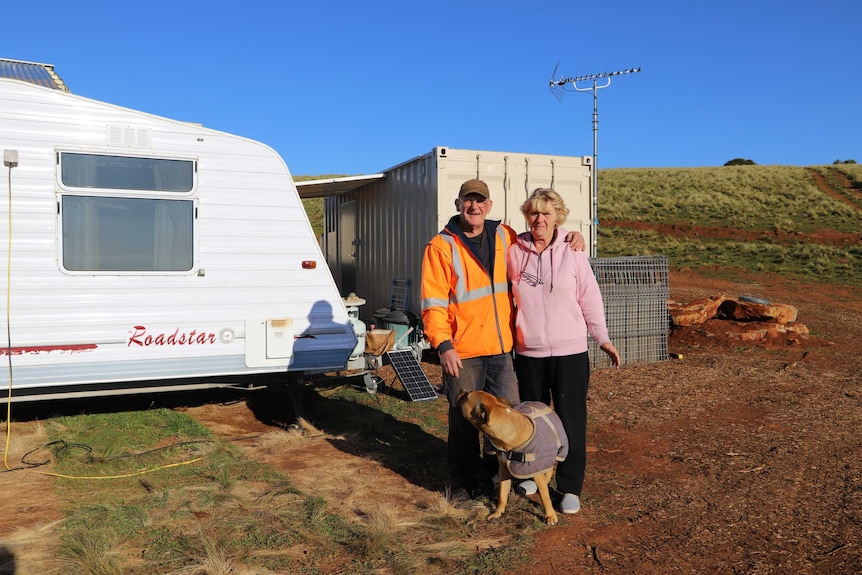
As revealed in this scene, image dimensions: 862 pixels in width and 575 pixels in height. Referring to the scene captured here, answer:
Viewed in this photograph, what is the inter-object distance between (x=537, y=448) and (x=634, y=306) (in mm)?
5433

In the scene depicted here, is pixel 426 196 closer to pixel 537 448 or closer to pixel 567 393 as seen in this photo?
pixel 567 393

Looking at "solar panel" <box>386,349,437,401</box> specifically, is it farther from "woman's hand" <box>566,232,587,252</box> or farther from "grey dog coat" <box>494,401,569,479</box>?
"woman's hand" <box>566,232,587,252</box>

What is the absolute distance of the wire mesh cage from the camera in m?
8.46

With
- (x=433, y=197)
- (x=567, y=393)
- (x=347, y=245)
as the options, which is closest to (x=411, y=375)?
(x=433, y=197)

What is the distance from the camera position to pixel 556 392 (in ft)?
12.8

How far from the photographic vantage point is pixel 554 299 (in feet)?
12.6

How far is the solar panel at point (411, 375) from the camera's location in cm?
682

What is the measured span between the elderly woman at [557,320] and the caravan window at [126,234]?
2.58 meters

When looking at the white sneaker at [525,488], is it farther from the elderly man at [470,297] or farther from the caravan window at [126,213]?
the caravan window at [126,213]

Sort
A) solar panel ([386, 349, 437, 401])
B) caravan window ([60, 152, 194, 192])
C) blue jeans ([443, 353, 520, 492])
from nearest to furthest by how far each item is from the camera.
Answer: blue jeans ([443, 353, 520, 492]) → caravan window ([60, 152, 194, 192]) → solar panel ([386, 349, 437, 401])

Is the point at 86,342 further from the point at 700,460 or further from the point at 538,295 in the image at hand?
the point at 700,460

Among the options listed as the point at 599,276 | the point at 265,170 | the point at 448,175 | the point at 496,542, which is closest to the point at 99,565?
the point at 496,542

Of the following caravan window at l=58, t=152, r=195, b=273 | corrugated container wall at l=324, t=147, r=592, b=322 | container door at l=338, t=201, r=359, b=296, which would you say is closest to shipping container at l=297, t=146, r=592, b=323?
corrugated container wall at l=324, t=147, r=592, b=322

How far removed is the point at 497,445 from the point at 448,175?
16.2ft
